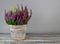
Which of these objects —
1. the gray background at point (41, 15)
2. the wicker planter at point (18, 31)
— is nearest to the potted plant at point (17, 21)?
the wicker planter at point (18, 31)

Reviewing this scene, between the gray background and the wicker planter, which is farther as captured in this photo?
the gray background

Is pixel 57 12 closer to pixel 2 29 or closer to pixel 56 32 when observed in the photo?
pixel 56 32

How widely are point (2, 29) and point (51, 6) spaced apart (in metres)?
0.62

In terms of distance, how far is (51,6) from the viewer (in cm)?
155

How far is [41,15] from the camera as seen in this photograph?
1563 mm

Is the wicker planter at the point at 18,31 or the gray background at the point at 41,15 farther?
the gray background at the point at 41,15

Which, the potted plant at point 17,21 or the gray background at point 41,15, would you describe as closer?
the potted plant at point 17,21

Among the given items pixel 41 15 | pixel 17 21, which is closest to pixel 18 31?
pixel 17 21

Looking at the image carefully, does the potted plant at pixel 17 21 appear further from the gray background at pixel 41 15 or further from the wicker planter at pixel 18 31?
the gray background at pixel 41 15

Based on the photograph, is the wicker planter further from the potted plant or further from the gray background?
the gray background

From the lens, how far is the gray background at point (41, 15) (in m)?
1.55

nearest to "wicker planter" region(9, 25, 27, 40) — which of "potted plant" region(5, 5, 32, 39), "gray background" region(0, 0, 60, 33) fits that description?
"potted plant" region(5, 5, 32, 39)

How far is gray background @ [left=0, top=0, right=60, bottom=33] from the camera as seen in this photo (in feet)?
5.08

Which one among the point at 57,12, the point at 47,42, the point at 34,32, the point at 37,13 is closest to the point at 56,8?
the point at 57,12
